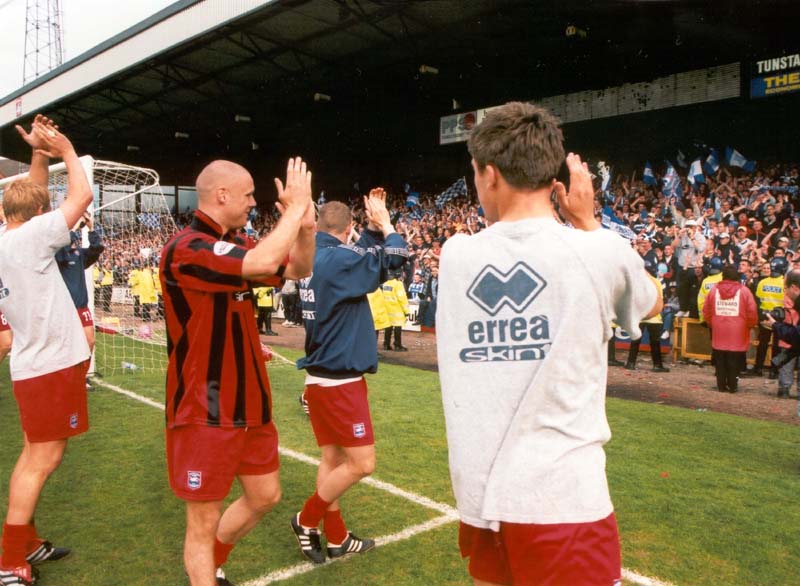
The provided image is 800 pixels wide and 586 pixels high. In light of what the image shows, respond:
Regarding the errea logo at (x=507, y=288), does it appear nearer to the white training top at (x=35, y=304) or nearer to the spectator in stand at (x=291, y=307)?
the white training top at (x=35, y=304)

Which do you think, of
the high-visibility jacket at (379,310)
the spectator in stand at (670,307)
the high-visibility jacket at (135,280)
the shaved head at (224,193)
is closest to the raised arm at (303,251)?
the shaved head at (224,193)

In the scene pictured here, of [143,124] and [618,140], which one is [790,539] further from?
[143,124]

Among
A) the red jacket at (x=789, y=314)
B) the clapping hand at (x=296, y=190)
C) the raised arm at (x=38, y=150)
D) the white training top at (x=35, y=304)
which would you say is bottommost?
the red jacket at (x=789, y=314)

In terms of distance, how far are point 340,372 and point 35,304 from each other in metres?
1.77

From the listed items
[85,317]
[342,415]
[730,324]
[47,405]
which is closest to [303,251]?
[342,415]

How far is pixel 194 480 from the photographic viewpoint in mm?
2805

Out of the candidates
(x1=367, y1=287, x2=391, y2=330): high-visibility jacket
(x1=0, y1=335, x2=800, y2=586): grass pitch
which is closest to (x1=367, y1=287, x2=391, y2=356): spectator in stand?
(x1=367, y1=287, x2=391, y2=330): high-visibility jacket

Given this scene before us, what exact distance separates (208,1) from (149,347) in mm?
8549

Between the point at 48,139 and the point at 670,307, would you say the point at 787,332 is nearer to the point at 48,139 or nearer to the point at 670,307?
the point at 670,307

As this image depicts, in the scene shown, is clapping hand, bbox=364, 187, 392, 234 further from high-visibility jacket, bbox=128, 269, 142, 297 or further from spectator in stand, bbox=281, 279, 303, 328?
high-visibility jacket, bbox=128, 269, 142, 297

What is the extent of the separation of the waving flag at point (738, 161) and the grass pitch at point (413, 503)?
10651mm

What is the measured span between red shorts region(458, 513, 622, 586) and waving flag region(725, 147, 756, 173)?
56.5 feet

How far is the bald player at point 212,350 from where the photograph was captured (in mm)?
2725

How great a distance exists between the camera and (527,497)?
1.75 m
